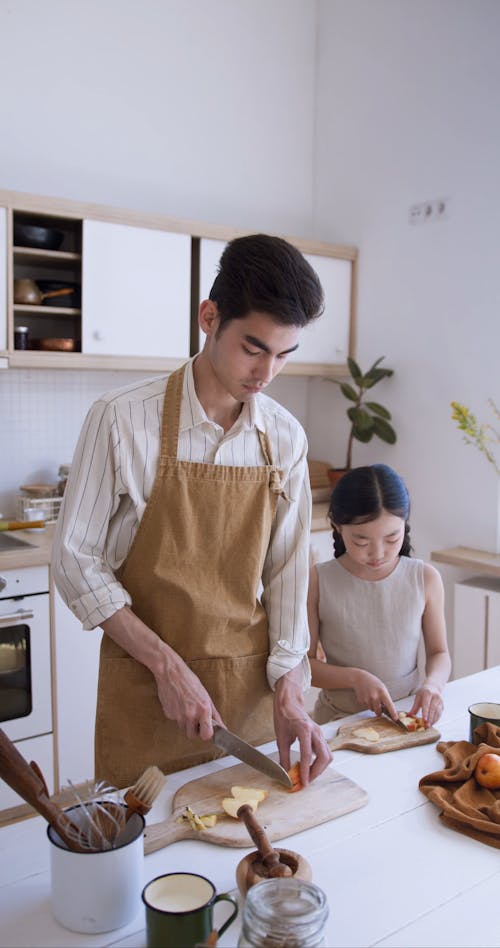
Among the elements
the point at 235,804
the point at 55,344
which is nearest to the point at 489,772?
the point at 235,804

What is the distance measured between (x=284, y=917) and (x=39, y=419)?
262 cm

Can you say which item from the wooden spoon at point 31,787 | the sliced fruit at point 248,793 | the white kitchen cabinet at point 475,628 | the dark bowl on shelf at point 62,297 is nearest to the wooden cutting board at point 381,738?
the sliced fruit at point 248,793

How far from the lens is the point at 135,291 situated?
118 inches

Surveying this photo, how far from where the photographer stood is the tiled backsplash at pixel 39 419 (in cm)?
312

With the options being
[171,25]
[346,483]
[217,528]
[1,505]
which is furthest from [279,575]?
[171,25]

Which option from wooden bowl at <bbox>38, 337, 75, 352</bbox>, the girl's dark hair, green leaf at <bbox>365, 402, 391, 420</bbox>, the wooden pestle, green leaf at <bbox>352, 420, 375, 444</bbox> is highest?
wooden bowl at <bbox>38, 337, 75, 352</bbox>

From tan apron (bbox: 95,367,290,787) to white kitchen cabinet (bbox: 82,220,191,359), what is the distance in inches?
63.0

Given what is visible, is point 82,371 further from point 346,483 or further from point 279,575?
point 279,575

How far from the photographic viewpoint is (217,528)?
1.40m

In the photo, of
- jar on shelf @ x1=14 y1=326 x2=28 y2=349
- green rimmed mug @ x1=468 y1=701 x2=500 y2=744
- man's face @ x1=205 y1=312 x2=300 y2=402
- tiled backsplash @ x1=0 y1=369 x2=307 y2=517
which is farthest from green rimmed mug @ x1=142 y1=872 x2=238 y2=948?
tiled backsplash @ x1=0 y1=369 x2=307 y2=517

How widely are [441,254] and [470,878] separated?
270 centimetres

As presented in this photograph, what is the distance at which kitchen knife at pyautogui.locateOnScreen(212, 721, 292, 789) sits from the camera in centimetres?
120

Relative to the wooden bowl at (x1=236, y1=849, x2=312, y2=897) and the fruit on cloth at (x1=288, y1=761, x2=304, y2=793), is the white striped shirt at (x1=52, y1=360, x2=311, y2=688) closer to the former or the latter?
the fruit on cloth at (x1=288, y1=761, x2=304, y2=793)

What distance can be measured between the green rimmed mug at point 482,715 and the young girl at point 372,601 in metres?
0.32
